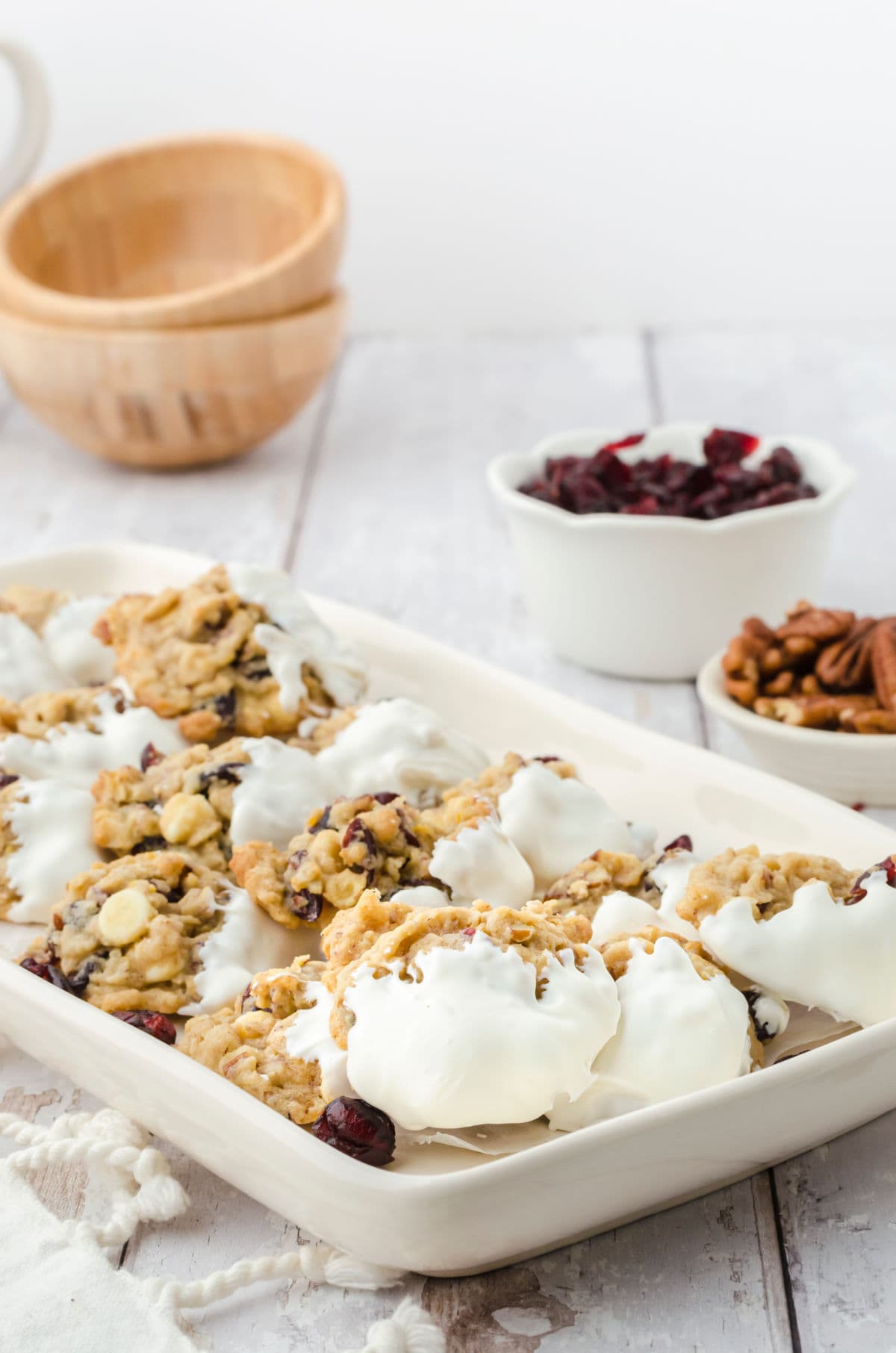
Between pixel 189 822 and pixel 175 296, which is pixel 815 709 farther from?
pixel 175 296

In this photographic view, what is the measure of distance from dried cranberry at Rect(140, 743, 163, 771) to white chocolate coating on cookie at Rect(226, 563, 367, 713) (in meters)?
0.14

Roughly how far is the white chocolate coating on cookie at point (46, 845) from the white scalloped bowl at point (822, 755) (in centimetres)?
65

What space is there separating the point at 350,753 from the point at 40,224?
5.77 ft

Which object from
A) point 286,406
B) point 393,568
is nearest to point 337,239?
point 286,406

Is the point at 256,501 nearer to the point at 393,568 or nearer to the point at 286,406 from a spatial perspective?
the point at 286,406

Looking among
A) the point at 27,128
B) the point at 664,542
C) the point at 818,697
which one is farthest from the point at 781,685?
the point at 27,128

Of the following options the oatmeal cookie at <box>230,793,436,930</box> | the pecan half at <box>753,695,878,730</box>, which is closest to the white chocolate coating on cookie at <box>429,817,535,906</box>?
the oatmeal cookie at <box>230,793,436,930</box>

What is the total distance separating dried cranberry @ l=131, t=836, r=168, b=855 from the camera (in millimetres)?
1343

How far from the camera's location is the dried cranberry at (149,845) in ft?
4.41

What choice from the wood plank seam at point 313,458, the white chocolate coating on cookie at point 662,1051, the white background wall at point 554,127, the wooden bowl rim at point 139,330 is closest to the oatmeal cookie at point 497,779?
the white chocolate coating on cookie at point 662,1051

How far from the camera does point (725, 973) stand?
3.60ft

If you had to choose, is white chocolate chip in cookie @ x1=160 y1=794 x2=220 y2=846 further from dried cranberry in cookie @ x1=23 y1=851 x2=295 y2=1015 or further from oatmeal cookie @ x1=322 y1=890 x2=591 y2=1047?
oatmeal cookie @ x1=322 y1=890 x2=591 y2=1047

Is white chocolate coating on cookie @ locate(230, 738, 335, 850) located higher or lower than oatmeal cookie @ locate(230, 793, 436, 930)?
lower

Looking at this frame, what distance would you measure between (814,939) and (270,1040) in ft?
1.24
